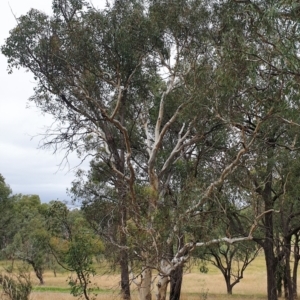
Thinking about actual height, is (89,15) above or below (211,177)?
above

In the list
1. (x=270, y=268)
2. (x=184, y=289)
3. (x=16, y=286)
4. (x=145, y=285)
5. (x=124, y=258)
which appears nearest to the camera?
(x=16, y=286)

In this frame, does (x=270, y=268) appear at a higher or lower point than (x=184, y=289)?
higher

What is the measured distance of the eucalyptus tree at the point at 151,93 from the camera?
10.1 m

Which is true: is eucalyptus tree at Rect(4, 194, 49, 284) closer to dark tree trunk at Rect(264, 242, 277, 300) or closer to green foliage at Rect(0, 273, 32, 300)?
green foliage at Rect(0, 273, 32, 300)

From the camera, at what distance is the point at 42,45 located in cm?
1116

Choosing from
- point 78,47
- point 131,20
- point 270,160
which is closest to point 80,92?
point 78,47

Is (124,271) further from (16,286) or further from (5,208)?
(5,208)

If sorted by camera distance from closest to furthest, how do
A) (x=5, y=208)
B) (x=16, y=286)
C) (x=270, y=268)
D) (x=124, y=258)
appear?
1. (x=16, y=286)
2. (x=124, y=258)
3. (x=270, y=268)
4. (x=5, y=208)

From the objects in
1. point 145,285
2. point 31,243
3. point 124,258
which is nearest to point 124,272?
point 124,258

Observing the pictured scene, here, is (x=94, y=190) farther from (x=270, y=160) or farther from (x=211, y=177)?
(x=270, y=160)

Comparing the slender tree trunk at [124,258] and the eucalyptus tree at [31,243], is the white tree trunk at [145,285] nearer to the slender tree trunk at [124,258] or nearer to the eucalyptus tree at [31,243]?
the slender tree trunk at [124,258]

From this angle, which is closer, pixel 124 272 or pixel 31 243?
pixel 124 272

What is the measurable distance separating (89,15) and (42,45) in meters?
1.31

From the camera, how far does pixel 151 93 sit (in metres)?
13.0
